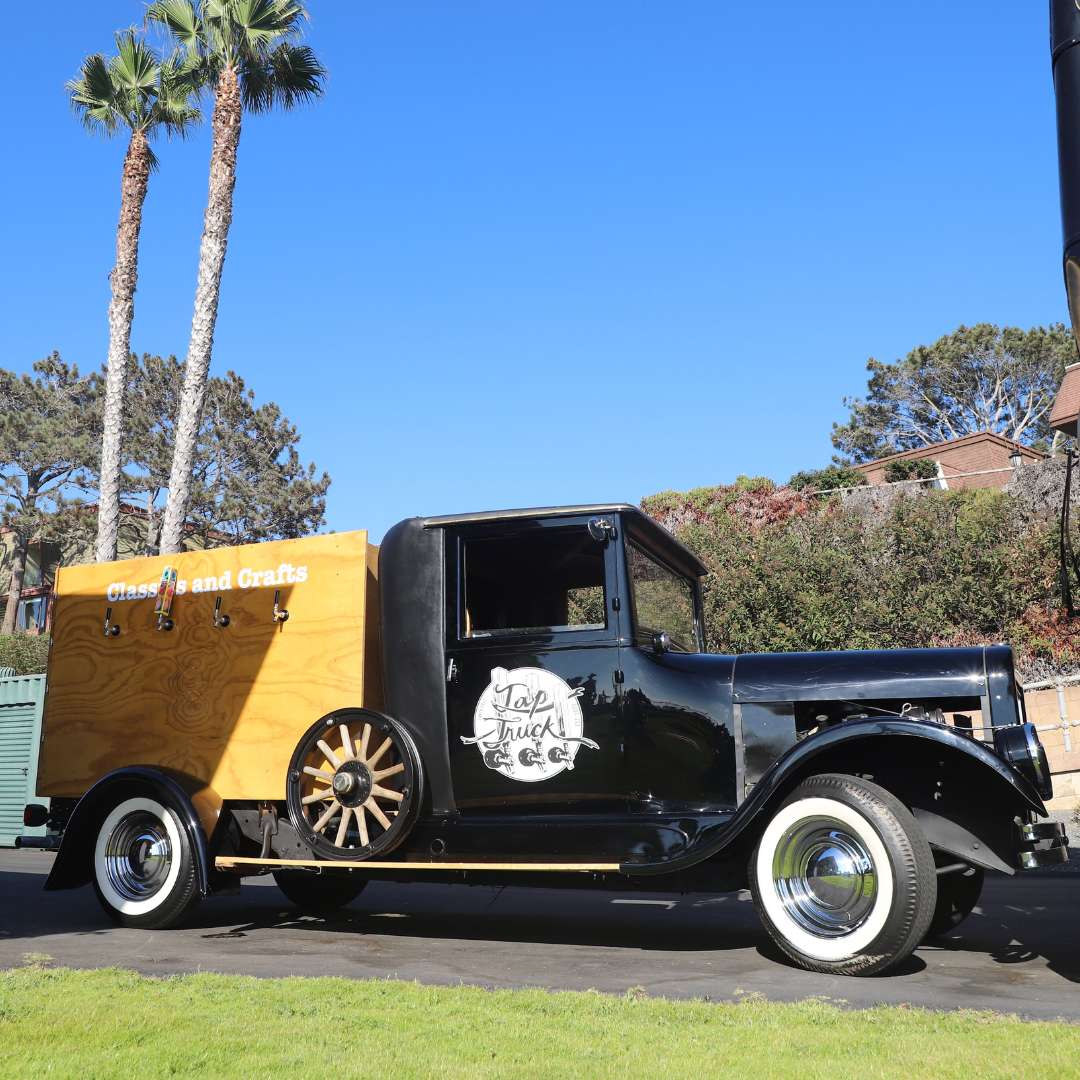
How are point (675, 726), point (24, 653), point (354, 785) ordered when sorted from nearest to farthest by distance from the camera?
point (675, 726), point (354, 785), point (24, 653)

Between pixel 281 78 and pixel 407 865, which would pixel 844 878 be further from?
pixel 281 78

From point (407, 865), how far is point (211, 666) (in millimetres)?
2008

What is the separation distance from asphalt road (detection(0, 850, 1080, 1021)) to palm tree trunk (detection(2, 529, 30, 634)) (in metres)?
31.7

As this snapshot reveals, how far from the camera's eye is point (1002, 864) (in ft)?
15.9

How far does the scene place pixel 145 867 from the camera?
6.52 metres

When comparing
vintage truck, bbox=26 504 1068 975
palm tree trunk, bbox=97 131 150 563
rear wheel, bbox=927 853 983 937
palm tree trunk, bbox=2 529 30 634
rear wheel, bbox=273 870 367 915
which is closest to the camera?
vintage truck, bbox=26 504 1068 975

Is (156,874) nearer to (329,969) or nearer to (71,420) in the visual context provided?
(329,969)

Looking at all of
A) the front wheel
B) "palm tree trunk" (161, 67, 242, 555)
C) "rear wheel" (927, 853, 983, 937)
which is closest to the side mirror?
the front wheel

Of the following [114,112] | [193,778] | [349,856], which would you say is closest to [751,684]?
[349,856]

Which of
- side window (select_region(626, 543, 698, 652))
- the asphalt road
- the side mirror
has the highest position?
the side mirror

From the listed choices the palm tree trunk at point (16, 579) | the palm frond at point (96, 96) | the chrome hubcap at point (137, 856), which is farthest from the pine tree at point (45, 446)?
the chrome hubcap at point (137, 856)

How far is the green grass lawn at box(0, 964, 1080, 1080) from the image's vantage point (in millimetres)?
3152

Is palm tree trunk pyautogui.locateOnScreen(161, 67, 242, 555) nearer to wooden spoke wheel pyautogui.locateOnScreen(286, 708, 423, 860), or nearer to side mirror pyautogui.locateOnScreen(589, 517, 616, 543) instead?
wooden spoke wheel pyautogui.locateOnScreen(286, 708, 423, 860)

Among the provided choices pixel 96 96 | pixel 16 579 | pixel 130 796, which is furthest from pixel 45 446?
pixel 130 796
